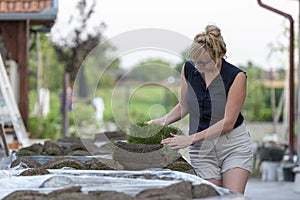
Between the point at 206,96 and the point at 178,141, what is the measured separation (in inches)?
12.7

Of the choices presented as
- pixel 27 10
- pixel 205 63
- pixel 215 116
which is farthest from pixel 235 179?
pixel 27 10

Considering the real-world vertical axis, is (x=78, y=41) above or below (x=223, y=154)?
above

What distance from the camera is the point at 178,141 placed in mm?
3449

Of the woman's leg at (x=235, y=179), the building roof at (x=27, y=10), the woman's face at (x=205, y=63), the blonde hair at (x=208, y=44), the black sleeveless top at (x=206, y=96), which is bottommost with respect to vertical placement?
the woman's leg at (x=235, y=179)

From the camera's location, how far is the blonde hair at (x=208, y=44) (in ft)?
11.5

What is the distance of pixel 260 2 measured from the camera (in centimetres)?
995

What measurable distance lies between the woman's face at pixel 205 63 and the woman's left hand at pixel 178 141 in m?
0.34

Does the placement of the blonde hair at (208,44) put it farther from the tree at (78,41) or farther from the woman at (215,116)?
the tree at (78,41)

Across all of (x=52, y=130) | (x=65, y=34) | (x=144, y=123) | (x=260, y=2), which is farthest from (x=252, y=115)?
(x=144, y=123)

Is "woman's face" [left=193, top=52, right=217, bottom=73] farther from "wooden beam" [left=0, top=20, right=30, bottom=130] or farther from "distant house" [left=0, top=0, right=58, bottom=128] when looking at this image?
"wooden beam" [left=0, top=20, right=30, bottom=130]

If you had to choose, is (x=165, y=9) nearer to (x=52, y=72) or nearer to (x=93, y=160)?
(x=93, y=160)

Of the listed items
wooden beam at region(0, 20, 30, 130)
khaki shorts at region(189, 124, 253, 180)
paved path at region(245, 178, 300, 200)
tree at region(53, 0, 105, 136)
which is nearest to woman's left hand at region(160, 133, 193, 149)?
khaki shorts at region(189, 124, 253, 180)

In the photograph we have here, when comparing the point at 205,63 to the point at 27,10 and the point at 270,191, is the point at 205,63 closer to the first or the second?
the point at 27,10

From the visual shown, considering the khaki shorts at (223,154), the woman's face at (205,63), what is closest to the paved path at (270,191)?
the khaki shorts at (223,154)
